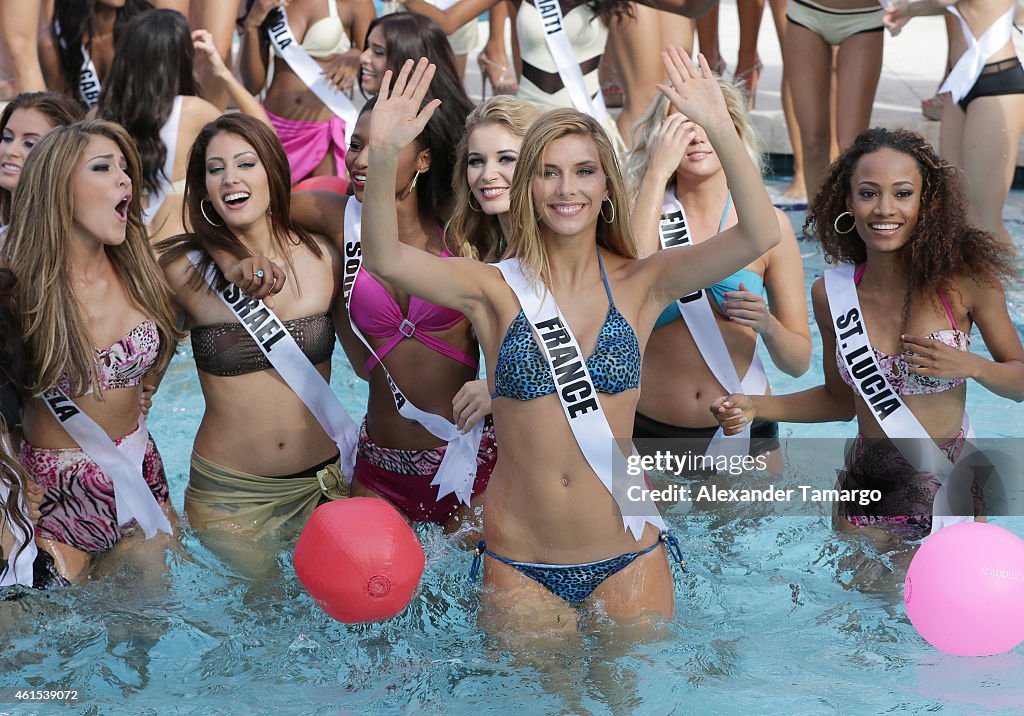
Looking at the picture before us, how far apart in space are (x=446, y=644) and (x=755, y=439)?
1406 mm

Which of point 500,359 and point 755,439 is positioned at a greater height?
point 500,359

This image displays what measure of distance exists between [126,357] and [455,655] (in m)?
1.39

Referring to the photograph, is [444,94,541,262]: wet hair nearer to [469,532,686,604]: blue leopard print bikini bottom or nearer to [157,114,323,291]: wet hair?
[157,114,323,291]: wet hair

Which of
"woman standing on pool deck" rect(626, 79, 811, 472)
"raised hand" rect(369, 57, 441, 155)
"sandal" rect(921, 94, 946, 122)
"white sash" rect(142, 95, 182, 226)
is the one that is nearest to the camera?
"raised hand" rect(369, 57, 441, 155)

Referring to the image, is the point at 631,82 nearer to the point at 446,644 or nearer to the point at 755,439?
the point at 755,439

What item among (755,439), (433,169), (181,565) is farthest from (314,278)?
(755,439)

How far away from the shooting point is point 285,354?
13.2ft

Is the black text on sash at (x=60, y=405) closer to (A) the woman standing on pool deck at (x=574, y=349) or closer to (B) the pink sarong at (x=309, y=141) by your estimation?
(A) the woman standing on pool deck at (x=574, y=349)

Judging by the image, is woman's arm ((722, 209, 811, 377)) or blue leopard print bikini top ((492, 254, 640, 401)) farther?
woman's arm ((722, 209, 811, 377))

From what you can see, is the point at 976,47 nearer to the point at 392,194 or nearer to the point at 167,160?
the point at 167,160

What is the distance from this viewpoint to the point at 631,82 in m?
7.12

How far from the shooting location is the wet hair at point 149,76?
530 centimetres

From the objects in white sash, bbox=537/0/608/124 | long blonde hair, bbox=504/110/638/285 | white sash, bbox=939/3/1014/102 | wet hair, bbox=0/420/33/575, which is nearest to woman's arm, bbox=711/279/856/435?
long blonde hair, bbox=504/110/638/285

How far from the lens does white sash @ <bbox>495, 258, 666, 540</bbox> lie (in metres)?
3.30
